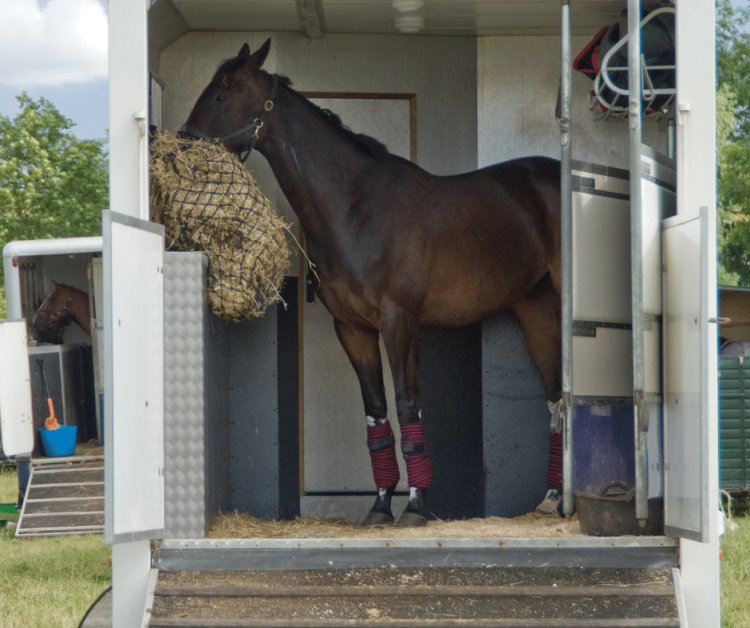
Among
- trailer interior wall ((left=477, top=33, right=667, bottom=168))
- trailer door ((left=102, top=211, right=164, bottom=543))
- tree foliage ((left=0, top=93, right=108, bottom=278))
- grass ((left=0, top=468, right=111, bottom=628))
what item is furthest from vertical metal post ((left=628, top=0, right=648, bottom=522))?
tree foliage ((left=0, top=93, right=108, bottom=278))

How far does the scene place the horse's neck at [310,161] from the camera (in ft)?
16.6

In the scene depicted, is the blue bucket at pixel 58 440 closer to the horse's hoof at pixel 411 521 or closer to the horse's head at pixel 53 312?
the horse's head at pixel 53 312

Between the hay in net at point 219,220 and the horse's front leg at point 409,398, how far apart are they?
1.80ft

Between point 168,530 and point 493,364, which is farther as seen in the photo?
point 493,364

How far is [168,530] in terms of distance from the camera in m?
3.99

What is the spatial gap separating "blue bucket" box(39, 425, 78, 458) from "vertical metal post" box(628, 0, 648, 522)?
6.54m

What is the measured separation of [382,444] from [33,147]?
80.4 ft

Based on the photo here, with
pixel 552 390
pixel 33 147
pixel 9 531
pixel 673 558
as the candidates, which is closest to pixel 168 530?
pixel 673 558

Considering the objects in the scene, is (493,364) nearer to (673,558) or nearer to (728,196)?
(673,558)

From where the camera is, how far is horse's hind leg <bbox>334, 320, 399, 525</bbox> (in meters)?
5.09

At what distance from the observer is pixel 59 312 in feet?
33.6

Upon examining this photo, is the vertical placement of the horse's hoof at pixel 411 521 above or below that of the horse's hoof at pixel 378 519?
above

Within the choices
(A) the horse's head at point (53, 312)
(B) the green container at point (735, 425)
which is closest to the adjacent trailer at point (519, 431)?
(B) the green container at point (735, 425)

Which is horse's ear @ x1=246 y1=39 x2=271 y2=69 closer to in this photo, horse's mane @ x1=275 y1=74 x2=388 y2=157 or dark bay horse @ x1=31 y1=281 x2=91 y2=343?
horse's mane @ x1=275 y1=74 x2=388 y2=157
